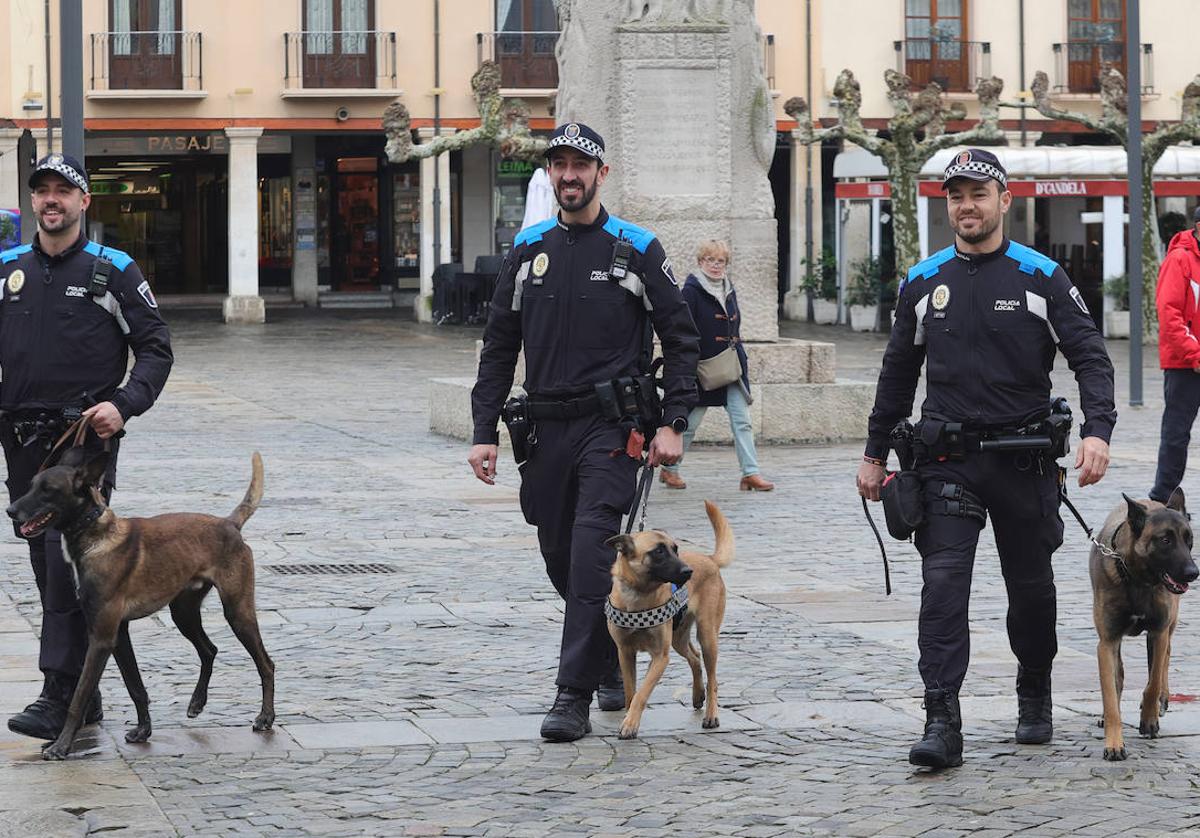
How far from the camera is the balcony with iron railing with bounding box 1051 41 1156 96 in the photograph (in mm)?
42250

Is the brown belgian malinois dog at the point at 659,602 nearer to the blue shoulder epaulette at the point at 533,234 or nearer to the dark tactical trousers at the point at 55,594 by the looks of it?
the blue shoulder epaulette at the point at 533,234

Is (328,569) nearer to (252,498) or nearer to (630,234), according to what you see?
(252,498)

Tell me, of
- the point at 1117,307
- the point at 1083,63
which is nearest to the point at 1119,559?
the point at 1117,307

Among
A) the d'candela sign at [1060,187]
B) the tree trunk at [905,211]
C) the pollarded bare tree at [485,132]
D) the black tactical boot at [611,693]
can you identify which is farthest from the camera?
the d'candela sign at [1060,187]

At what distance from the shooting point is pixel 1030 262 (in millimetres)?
6465

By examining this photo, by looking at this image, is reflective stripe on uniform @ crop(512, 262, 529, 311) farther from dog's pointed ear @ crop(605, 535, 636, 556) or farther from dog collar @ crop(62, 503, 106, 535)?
dog collar @ crop(62, 503, 106, 535)

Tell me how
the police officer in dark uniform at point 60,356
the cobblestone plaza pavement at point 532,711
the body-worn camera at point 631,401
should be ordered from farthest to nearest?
the body-worn camera at point 631,401, the police officer in dark uniform at point 60,356, the cobblestone plaza pavement at point 532,711

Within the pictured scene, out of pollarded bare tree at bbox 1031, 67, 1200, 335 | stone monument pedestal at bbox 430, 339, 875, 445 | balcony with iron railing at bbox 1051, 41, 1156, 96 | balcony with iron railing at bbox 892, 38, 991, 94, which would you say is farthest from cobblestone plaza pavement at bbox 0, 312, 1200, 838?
balcony with iron railing at bbox 1051, 41, 1156, 96

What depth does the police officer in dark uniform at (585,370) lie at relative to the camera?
6.77 m

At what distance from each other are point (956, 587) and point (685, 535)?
198 inches

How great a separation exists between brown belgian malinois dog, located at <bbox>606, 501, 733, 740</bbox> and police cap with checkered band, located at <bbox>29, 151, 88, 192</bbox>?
6.67ft

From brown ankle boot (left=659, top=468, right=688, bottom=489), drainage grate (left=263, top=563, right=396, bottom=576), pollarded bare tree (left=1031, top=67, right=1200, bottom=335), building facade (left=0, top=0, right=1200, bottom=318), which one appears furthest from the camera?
building facade (left=0, top=0, right=1200, bottom=318)

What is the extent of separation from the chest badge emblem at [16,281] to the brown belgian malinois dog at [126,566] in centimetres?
60

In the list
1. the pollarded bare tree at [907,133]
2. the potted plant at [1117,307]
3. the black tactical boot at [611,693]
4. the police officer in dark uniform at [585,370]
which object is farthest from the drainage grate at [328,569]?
the potted plant at [1117,307]
